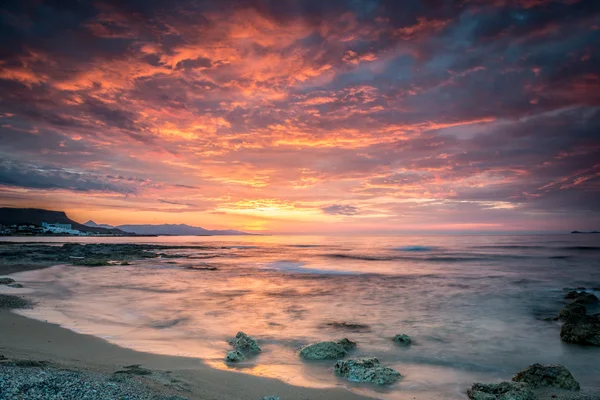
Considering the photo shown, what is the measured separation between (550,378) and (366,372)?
3.82 meters

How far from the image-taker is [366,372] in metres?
7.88

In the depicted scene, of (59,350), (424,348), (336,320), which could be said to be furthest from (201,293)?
(424,348)

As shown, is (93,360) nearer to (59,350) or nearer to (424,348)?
(59,350)

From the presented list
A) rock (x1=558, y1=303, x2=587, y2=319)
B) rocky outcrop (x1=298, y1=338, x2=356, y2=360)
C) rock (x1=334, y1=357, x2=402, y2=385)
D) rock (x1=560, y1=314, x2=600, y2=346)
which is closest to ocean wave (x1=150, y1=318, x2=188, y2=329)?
rocky outcrop (x1=298, y1=338, x2=356, y2=360)

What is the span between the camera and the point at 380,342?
11.2 metres

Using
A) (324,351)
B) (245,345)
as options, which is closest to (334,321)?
(324,351)

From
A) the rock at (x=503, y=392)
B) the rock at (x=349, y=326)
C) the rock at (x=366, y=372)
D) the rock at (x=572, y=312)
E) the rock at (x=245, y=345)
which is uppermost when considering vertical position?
the rock at (x=572, y=312)

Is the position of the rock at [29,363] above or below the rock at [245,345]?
above

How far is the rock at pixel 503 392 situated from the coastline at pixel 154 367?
7.44ft

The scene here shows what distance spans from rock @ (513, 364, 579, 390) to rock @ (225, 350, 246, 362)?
20.8ft

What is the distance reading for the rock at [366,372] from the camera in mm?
7734

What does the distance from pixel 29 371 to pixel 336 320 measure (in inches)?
416

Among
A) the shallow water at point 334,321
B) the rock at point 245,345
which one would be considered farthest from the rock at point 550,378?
the rock at point 245,345

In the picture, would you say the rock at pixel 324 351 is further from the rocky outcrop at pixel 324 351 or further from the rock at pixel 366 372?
the rock at pixel 366 372
